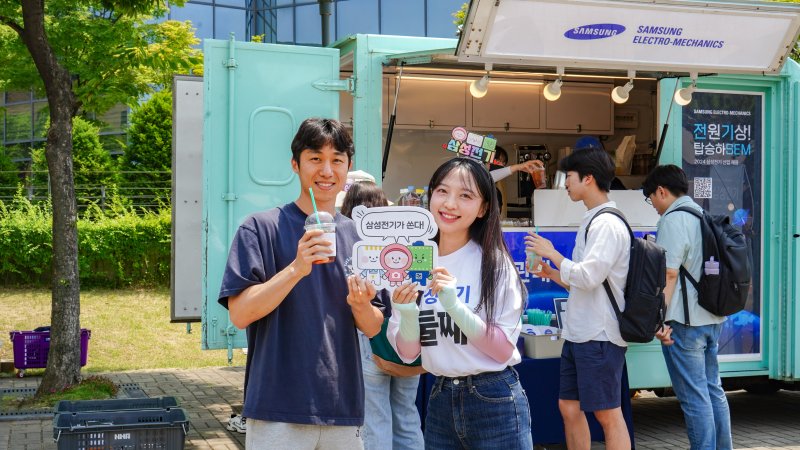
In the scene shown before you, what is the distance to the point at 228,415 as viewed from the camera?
8141mm

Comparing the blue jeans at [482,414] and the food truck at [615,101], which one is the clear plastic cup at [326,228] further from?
the food truck at [615,101]

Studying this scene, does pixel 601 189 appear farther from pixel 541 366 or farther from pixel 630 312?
pixel 541 366

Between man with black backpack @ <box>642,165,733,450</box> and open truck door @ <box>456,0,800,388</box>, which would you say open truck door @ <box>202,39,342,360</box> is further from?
man with black backpack @ <box>642,165,733,450</box>

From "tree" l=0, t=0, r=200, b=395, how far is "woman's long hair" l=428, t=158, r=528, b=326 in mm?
5701

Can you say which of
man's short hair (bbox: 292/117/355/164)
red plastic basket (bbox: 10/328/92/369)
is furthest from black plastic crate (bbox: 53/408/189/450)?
red plastic basket (bbox: 10/328/92/369)

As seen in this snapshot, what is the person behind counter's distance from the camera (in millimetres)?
4281

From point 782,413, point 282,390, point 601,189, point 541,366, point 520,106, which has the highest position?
point 520,106

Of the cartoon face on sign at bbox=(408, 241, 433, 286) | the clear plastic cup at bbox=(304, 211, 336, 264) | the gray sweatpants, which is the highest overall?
the clear plastic cup at bbox=(304, 211, 336, 264)

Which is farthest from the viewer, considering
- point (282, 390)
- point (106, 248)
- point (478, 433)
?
point (106, 248)

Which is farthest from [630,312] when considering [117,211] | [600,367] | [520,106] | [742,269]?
[117,211]

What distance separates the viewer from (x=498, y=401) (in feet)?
10.3

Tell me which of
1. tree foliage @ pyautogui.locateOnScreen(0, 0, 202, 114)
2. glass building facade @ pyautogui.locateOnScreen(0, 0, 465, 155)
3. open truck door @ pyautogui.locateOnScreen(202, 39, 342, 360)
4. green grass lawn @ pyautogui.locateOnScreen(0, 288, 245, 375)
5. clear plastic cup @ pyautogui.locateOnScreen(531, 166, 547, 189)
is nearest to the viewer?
open truck door @ pyautogui.locateOnScreen(202, 39, 342, 360)

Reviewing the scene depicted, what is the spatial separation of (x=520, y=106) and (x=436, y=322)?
270 inches

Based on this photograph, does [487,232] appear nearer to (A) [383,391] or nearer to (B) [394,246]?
(B) [394,246]
